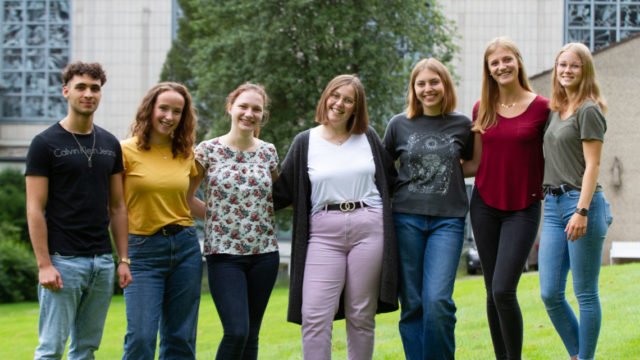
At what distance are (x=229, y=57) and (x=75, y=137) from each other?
2221 centimetres

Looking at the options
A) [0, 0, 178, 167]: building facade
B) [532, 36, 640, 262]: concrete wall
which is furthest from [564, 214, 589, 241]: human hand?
[0, 0, 178, 167]: building facade

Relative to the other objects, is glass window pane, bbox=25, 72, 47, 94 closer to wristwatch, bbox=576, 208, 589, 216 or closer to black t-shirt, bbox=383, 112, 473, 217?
black t-shirt, bbox=383, 112, 473, 217

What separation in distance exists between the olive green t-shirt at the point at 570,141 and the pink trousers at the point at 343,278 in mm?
1230

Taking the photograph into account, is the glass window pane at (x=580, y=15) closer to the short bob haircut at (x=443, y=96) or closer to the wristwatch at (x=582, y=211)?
the short bob haircut at (x=443, y=96)

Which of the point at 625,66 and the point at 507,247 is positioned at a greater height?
the point at 625,66

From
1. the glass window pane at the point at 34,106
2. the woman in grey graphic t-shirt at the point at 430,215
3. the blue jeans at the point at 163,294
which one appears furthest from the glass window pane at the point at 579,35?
the blue jeans at the point at 163,294

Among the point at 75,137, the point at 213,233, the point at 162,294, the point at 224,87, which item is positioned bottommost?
the point at 162,294

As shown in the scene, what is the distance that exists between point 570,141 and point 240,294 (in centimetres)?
246

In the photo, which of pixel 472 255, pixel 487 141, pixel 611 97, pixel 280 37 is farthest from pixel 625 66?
pixel 487 141

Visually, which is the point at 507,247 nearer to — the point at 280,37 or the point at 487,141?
the point at 487,141

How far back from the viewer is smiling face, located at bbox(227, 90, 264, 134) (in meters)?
6.43

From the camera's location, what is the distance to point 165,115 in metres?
6.22

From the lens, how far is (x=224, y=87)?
2756 cm

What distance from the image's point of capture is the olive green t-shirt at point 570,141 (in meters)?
6.25
